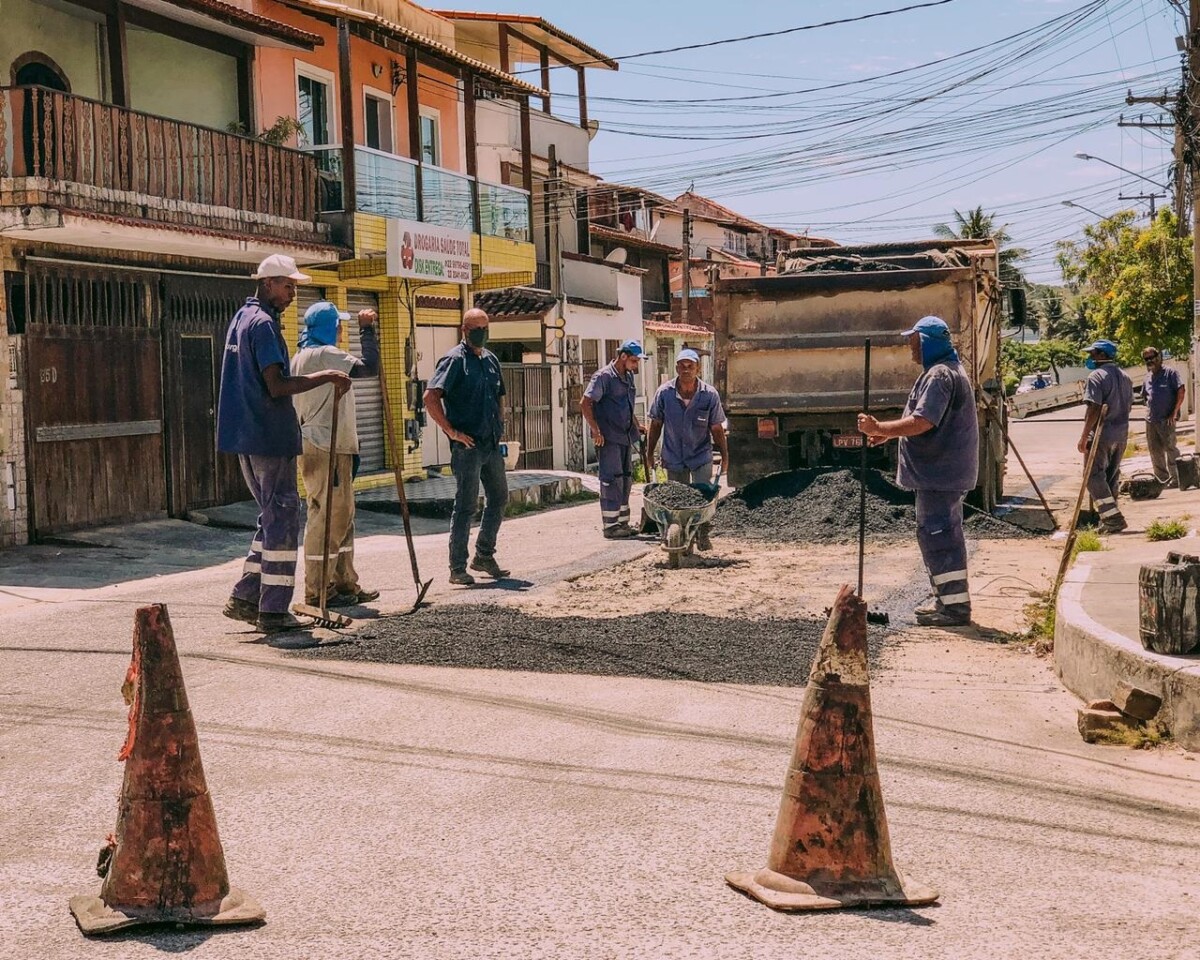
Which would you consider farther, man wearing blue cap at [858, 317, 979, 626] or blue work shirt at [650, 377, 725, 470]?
blue work shirt at [650, 377, 725, 470]

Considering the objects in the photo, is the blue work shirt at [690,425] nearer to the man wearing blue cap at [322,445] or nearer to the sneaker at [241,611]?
the man wearing blue cap at [322,445]

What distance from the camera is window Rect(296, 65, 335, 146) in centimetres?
2142

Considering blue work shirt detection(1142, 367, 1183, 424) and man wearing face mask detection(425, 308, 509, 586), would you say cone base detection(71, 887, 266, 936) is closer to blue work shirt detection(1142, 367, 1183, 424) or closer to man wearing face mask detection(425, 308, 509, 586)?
man wearing face mask detection(425, 308, 509, 586)

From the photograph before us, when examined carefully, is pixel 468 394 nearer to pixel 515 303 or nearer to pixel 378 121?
pixel 378 121

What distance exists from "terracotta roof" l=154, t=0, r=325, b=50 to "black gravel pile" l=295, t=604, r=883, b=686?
10372mm

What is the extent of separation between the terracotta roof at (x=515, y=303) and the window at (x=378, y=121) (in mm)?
4481

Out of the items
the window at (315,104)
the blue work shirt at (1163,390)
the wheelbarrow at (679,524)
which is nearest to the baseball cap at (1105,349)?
the blue work shirt at (1163,390)

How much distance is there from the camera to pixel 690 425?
1285cm

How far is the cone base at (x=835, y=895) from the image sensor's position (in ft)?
13.0

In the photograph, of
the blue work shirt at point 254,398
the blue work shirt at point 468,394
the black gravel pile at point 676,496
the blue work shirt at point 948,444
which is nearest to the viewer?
the blue work shirt at point 254,398

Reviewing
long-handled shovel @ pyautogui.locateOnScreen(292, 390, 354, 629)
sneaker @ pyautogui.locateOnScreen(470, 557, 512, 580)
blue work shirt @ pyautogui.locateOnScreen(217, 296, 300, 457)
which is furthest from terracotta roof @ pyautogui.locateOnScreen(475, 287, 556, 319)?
blue work shirt @ pyautogui.locateOnScreen(217, 296, 300, 457)

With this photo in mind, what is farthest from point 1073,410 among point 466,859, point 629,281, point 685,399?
point 466,859

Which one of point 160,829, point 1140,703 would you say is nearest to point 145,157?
point 1140,703

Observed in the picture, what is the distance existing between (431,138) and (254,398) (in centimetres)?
1882
